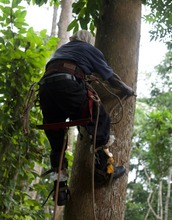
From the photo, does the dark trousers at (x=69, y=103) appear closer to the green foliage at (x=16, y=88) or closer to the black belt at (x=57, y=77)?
the black belt at (x=57, y=77)

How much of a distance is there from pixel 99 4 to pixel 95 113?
112cm

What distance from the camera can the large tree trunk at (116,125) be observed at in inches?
88.5

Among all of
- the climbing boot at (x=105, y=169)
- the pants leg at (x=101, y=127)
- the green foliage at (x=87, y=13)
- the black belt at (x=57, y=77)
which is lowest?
the climbing boot at (x=105, y=169)

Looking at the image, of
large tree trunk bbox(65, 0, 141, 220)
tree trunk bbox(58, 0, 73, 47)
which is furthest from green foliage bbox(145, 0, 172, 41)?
tree trunk bbox(58, 0, 73, 47)

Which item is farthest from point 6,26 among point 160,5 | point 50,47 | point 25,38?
point 160,5

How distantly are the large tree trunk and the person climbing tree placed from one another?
0.08m

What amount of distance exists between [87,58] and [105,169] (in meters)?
0.83

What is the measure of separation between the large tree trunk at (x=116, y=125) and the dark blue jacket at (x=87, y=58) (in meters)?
0.22

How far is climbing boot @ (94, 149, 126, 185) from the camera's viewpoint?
229cm

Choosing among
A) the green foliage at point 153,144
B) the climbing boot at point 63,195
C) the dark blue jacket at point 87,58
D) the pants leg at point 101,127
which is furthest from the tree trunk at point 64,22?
the climbing boot at point 63,195

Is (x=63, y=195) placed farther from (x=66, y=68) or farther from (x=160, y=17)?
(x=160, y=17)

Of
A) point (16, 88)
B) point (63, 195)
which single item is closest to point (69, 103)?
point (63, 195)

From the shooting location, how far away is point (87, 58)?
8.11ft

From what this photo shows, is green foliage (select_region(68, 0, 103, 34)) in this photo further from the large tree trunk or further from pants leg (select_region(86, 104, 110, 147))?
pants leg (select_region(86, 104, 110, 147))
